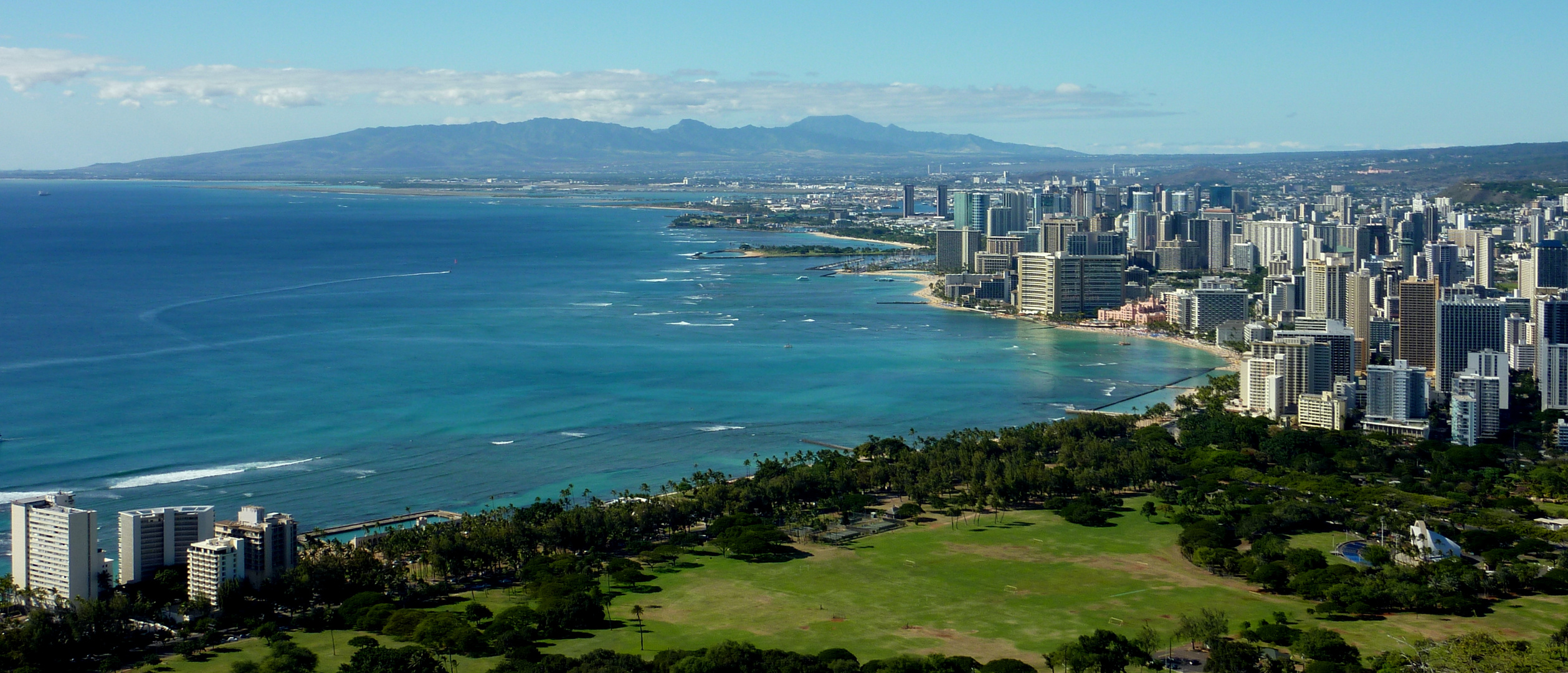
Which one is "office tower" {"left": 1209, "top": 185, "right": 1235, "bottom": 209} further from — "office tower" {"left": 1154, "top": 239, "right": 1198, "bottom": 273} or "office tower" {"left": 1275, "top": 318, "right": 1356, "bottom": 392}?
"office tower" {"left": 1275, "top": 318, "right": 1356, "bottom": 392}

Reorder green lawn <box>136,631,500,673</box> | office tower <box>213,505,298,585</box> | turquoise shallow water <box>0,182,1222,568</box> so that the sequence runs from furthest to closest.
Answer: turquoise shallow water <box>0,182,1222,568</box> → office tower <box>213,505,298,585</box> → green lawn <box>136,631,500,673</box>

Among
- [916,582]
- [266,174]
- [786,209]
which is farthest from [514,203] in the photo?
[916,582]

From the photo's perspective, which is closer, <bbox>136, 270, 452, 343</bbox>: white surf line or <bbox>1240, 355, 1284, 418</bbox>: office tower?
<bbox>1240, 355, 1284, 418</bbox>: office tower

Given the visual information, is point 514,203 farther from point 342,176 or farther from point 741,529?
point 741,529

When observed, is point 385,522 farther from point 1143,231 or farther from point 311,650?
point 1143,231

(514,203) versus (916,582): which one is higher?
(514,203)

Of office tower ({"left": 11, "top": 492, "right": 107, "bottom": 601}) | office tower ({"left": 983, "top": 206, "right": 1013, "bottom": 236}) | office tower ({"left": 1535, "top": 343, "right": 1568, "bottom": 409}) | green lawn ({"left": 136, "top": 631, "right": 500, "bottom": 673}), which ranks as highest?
office tower ({"left": 983, "top": 206, "right": 1013, "bottom": 236})

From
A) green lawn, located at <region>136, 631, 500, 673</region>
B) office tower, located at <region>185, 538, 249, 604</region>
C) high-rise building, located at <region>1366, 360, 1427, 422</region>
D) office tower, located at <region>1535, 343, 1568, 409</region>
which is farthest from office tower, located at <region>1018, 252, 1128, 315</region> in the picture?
green lawn, located at <region>136, 631, 500, 673</region>

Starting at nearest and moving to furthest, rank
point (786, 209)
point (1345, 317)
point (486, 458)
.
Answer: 1. point (486, 458)
2. point (1345, 317)
3. point (786, 209)
